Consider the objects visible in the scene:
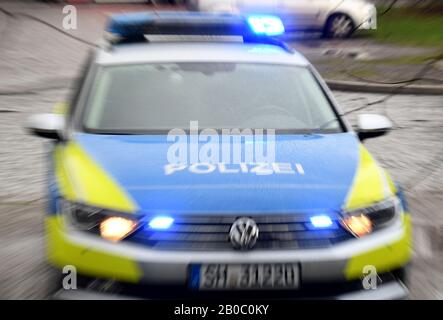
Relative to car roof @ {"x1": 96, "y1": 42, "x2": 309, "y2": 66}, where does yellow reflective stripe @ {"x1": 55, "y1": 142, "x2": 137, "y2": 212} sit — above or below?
below

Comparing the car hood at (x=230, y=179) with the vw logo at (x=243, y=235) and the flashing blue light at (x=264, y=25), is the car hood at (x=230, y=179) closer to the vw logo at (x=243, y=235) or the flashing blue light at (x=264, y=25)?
the vw logo at (x=243, y=235)

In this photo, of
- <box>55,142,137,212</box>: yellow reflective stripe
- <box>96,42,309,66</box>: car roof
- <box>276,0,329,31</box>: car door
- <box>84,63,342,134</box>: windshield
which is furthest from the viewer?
<box>276,0,329,31</box>: car door

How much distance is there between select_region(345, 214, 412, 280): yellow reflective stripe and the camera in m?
3.80

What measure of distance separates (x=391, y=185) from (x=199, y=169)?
1026 mm

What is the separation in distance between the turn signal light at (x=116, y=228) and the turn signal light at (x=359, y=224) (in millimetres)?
1003

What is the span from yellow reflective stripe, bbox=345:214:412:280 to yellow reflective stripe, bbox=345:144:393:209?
A: 0.20 metres

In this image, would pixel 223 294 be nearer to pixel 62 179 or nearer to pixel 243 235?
pixel 243 235

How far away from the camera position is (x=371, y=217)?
4016mm

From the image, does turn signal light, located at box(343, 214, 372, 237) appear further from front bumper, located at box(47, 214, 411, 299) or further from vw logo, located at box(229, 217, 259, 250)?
vw logo, located at box(229, 217, 259, 250)

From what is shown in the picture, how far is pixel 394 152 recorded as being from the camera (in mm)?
8938

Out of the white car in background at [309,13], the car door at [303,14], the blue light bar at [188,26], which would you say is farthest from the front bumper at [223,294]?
the car door at [303,14]

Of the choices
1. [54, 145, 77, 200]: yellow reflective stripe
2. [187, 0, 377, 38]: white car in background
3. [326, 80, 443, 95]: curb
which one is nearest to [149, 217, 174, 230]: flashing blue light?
[54, 145, 77, 200]: yellow reflective stripe

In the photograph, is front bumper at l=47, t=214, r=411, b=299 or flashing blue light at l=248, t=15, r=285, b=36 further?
flashing blue light at l=248, t=15, r=285, b=36

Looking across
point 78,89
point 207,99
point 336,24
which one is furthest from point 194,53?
point 336,24
